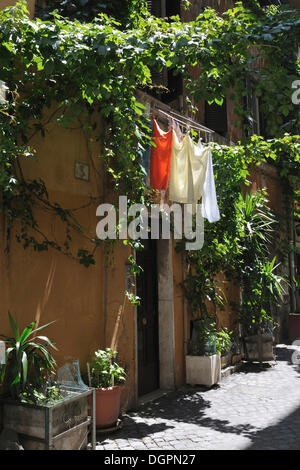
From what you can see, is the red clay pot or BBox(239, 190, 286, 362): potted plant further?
BBox(239, 190, 286, 362): potted plant

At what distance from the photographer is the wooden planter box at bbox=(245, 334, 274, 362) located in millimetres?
8945

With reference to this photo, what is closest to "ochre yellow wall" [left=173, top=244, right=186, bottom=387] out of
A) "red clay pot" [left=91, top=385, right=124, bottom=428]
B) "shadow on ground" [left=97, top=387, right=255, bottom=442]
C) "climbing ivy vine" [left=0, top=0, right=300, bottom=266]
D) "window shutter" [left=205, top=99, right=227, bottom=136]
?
"shadow on ground" [left=97, top=387, right=255, bottom=442]

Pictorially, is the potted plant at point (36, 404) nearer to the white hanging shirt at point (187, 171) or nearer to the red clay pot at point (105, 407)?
the red clay pot at point (105, 407)

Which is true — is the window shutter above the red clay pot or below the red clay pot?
above

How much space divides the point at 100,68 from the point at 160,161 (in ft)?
6.44

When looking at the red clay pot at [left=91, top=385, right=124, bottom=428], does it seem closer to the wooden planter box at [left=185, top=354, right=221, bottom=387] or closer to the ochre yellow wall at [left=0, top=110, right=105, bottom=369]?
the ochre yellow wall at [left=0, top=110, right=105, bottom=369]

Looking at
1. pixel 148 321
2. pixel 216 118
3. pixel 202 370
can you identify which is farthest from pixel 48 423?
pixel 216 118

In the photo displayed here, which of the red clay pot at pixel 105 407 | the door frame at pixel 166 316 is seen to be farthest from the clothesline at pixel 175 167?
the red clay pot at pixel 105 407

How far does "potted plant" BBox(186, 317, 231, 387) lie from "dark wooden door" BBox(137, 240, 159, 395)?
61 centimetres

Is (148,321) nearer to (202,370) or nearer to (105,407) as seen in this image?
(202,370)

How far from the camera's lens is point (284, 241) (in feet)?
40.5

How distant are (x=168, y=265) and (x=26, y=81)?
382cm

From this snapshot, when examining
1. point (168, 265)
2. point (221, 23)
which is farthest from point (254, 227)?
point (221, 23)
